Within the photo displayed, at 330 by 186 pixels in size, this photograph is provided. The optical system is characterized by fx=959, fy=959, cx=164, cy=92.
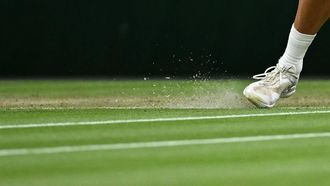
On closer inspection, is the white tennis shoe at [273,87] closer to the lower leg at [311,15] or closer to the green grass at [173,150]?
the green grass at [173,150]

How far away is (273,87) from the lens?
595 centimetres

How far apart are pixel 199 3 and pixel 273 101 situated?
3000 mm

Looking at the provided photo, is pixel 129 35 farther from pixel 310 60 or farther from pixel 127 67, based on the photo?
pixel 310 60

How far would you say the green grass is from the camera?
3299 mm

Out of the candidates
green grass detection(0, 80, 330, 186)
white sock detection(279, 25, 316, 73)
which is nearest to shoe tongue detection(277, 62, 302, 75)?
white sock detection(279, 25, 316, 73)

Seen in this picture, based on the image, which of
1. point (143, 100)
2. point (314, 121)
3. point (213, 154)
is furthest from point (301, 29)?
point (213, 154)

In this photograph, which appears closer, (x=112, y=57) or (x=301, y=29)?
(x=301, y=29)

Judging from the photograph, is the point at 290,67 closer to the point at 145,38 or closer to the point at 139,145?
the point at 139,145

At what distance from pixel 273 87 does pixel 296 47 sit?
0.93 ft

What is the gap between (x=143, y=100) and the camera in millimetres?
6969

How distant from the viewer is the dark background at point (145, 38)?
8328 mm

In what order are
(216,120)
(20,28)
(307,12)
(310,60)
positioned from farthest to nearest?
(310,60) < (20,28) < (307,12) < (216,120)

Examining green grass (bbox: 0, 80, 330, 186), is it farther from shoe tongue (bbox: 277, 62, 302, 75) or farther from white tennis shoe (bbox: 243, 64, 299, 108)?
shoe tongue (bbox: 277, 62, 302, 75)

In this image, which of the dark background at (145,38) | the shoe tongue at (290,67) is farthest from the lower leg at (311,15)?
the dark background at (145,38)
